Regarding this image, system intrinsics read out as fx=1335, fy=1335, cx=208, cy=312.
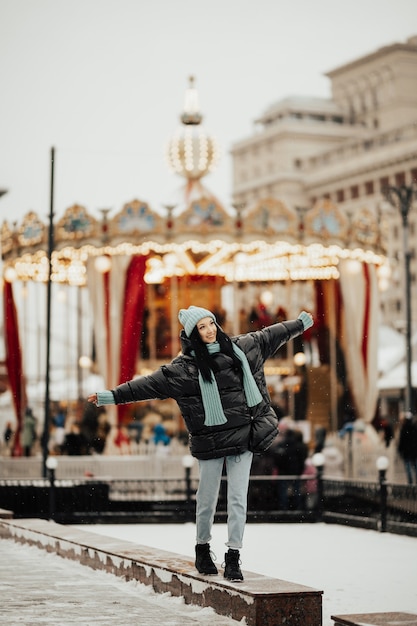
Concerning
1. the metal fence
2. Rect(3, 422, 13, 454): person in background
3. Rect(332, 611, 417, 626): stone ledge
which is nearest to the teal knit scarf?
Rect(332, 611, 417, 626): stone ledge

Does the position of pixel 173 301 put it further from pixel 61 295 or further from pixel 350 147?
pixel 350 147

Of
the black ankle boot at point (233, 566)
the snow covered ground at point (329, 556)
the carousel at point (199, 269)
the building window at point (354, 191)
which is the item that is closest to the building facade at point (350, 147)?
the building window at point (354, 191)

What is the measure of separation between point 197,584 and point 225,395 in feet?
3.65

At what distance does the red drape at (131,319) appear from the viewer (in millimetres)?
26328

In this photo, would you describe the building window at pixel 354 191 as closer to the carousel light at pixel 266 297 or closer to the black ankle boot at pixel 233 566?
the carousel light at pixel 266 297

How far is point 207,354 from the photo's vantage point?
772cm

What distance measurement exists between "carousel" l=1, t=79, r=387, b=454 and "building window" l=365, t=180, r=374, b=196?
66.7m

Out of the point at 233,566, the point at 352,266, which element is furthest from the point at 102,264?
the point at 233,566

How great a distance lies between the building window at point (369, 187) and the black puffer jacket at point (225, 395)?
9185 cm

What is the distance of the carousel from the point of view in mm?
27062

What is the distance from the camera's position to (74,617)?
7223 millimetres

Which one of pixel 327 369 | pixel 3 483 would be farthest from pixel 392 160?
pixel 3 483

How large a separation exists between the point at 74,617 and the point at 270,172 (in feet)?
368

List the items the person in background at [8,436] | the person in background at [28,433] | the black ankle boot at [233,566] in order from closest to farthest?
the black ankle boot at [233,566]
the person in background at [28,433]
the person in background at [8,436]
